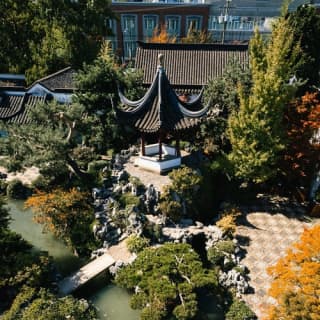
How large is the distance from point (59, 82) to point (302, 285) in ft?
85.3

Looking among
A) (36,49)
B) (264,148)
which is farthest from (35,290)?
(264,148)

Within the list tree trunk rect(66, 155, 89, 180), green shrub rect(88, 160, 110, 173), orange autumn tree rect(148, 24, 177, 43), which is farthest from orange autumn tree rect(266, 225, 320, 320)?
orange autumn tree rect(148, 24, 177, 43)

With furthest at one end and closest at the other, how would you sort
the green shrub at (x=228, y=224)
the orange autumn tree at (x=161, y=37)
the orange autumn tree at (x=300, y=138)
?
1. the orange autumn tree at (x=161, y=37)
2. the orange autumn tree at (x=300, y=138)
3. the green shrub at (x=228, y=224)

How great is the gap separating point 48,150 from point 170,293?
9.83 metres

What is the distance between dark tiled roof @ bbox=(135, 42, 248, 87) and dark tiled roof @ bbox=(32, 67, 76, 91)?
656 centimetres

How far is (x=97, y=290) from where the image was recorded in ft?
43.6

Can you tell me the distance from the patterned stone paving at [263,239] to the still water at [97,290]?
74.4 inches

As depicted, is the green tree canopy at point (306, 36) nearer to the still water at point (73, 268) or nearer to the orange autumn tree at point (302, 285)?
the orange autumn tree at point (302, 285)

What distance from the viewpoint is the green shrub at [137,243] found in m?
14.0

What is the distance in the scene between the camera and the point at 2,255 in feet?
41.9

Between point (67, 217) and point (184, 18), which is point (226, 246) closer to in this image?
point (67, 217)

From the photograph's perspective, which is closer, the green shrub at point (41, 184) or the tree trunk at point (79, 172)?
the tree trunk at point (79, 172)

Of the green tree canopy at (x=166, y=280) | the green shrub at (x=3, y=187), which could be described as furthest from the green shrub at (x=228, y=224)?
the green shrub at (x=3, y=187)

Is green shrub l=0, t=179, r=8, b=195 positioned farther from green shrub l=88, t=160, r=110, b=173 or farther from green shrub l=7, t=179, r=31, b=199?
green shrub l=88, t=160, r=110, b=173
